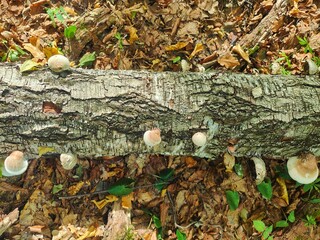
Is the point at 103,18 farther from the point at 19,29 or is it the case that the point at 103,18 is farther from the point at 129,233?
the point at 129,233

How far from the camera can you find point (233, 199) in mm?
3715

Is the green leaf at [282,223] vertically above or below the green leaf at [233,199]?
below

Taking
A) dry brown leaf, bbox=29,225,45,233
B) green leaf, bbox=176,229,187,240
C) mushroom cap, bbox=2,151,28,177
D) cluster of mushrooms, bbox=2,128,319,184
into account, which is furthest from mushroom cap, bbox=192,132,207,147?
dry brown leaf, bbox=29,225,45,233

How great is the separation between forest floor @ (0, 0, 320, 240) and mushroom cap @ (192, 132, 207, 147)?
2.37 feet

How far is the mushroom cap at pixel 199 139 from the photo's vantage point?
10.1 ft

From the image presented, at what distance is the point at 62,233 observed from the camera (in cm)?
369

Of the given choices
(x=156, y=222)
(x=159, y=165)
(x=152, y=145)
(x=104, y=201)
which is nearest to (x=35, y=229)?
(x=104, y=201)

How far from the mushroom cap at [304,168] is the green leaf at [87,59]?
239 cm

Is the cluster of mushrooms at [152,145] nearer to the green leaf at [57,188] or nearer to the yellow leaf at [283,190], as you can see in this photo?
the yellow leaf at [283,190]

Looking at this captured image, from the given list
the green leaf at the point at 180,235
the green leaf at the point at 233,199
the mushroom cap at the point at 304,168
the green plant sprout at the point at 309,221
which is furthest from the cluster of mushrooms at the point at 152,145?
the green leaf at the point at 180,235

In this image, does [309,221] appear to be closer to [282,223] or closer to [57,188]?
[282,223]

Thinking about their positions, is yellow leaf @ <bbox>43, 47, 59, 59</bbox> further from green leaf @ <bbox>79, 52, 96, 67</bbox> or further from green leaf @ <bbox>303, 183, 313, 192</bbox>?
green leaf @ <bbox>303, 183, 313, 192</bbox>

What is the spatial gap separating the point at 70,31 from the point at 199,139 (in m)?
1.95

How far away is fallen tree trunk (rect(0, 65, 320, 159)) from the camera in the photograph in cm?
299
